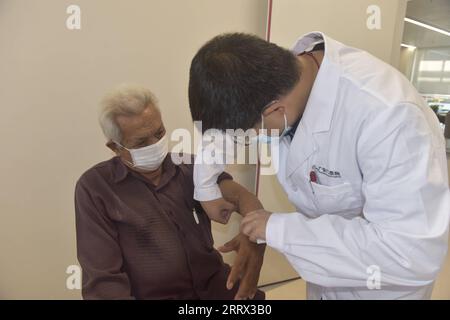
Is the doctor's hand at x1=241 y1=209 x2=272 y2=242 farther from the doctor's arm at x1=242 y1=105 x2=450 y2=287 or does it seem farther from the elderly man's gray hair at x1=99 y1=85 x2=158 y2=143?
the elderly man's gray hair at x1=99 y1=85 x2=158 y2=143

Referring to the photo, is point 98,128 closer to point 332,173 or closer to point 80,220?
point 80,220

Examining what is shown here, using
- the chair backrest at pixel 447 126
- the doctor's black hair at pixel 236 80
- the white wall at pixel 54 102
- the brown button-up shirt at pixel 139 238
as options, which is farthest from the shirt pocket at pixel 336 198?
the chair backrest at pixel 447 126

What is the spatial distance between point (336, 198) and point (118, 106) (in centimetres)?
70

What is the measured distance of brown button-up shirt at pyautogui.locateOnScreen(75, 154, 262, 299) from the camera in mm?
994

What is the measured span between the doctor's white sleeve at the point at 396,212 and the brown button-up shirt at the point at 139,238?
1.68ft

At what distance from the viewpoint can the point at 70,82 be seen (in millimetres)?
1070

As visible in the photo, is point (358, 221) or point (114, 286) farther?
point (114, 286)

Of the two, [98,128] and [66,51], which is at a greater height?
[66,51]

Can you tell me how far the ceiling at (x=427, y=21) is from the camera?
2.35m

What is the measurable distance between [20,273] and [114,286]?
0.40m

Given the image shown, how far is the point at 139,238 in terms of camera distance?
41.9 inches

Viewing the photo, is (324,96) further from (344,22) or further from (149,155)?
(344,22)

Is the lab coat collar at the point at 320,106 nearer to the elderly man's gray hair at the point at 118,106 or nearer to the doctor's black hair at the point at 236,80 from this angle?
the doctor's black hair at the point at 236,80
